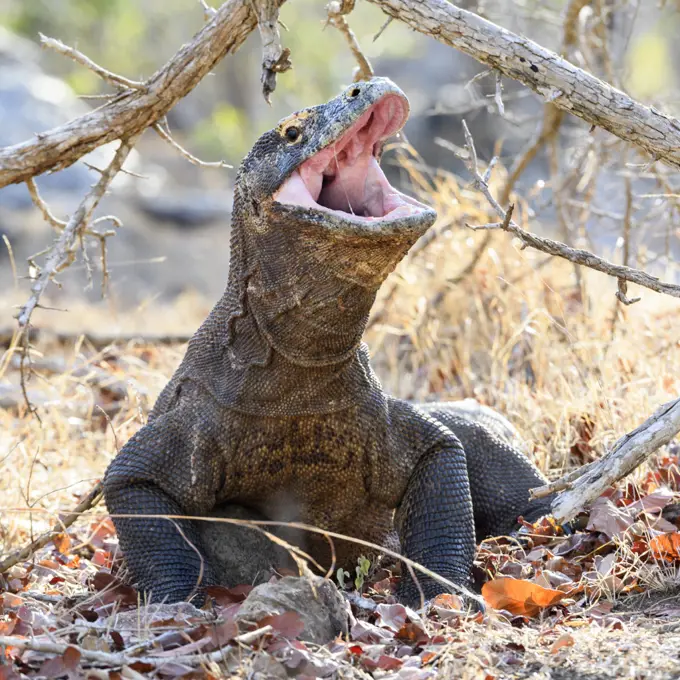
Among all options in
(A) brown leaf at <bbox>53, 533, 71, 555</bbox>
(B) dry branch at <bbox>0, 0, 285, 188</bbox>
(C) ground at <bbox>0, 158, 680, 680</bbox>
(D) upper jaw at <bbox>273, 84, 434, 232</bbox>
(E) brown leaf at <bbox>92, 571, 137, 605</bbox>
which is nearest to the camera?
(C) ground at <bbox>0, 158, 680, 680</bbox>

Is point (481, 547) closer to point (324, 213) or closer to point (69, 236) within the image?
point (324, 213)

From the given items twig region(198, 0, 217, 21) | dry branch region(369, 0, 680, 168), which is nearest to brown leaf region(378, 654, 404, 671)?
dry branch region(369, 0, 680, 168)

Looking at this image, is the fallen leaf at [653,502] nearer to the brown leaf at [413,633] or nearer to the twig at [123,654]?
the brown leaf at [413,633]

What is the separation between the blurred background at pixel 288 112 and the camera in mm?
6758

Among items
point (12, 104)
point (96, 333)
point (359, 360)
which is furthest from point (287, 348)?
point (12, 104)

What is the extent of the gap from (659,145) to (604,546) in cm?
142

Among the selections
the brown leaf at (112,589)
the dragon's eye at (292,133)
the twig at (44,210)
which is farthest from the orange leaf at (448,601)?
the twig at (44,210)

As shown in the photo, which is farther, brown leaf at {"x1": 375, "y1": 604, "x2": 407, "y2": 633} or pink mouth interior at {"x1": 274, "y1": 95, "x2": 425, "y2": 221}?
pink mouth interior at {"x1": 274, "y1": 95, "x2": 425, "y2": 221}

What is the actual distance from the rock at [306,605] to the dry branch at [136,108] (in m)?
1.74

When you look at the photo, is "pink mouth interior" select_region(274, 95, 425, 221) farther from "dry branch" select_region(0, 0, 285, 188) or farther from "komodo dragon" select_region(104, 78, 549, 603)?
"dry branch" select_region(0, 0, 285, 188)

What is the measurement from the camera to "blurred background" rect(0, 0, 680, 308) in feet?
22.2

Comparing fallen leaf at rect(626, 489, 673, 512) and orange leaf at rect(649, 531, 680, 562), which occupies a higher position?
fallen leaf at rect(626, 489, 673, 512)

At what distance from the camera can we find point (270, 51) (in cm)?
355

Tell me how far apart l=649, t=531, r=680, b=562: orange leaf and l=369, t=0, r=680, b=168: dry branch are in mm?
1178
